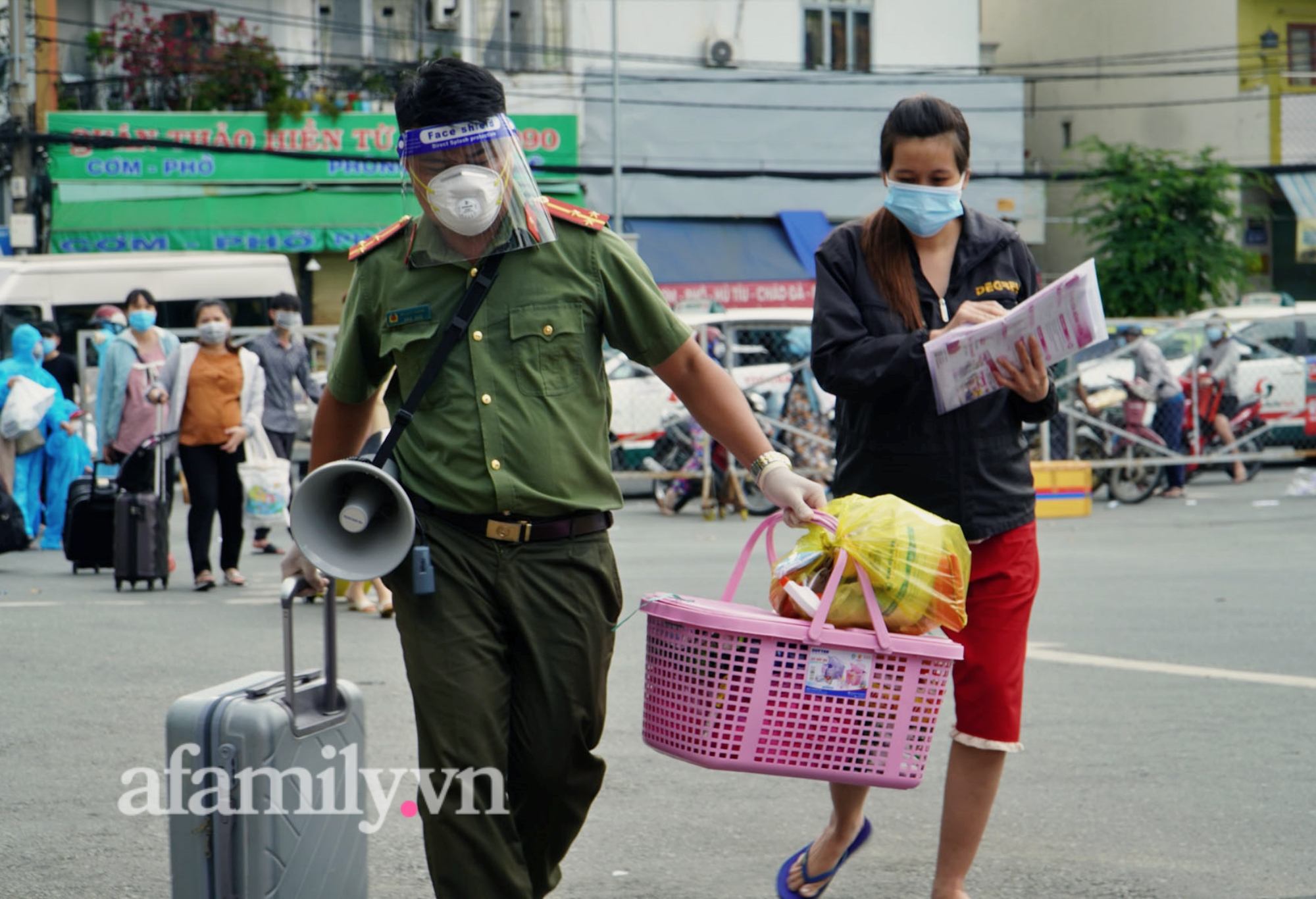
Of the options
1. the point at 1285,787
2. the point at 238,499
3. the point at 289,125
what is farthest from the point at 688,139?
the point at 1285,787

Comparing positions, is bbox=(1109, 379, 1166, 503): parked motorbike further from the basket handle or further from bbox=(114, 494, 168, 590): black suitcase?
the basket handle

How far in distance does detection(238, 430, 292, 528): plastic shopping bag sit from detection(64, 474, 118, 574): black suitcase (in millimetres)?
899

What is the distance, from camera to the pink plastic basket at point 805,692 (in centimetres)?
310

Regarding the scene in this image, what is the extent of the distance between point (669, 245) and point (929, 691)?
90.8ft

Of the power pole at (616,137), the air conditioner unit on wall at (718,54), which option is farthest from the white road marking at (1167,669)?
the air conditioner unit on wall at (718,54)

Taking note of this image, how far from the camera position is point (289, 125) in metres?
27.9

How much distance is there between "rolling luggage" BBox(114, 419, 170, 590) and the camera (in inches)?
394

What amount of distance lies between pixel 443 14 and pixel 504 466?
92.7 feet

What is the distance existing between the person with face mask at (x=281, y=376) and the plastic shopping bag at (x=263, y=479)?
111 centimetres

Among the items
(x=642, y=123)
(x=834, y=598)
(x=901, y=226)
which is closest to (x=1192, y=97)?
(x=642, y=123)

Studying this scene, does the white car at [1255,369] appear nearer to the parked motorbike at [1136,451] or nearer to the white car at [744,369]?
the parked motorbike at [1136,451]

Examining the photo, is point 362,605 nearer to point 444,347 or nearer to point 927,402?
point 927,402

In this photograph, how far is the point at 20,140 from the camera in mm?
24812

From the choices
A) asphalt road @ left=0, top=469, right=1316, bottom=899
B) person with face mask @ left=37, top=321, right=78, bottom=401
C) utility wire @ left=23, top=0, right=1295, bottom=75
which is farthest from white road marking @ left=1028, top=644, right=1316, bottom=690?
utility wire @ left=23, top=0, right=1295, bottom=75
